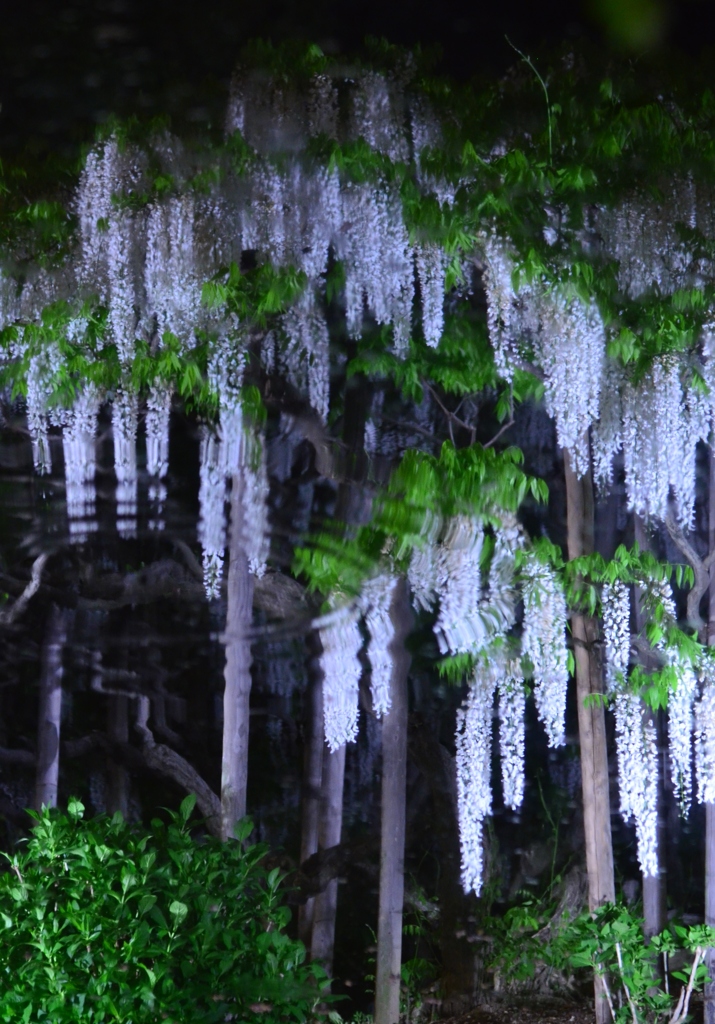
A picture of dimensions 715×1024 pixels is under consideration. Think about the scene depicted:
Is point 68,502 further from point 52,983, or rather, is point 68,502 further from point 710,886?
point 710,886

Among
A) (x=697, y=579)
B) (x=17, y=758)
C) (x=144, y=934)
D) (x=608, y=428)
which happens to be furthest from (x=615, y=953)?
(x=17, y=758)

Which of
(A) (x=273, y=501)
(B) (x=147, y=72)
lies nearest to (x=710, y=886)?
(A) (x=273, y=501)

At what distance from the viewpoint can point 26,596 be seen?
5.93 feet

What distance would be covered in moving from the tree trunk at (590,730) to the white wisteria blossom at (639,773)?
0.03 metres

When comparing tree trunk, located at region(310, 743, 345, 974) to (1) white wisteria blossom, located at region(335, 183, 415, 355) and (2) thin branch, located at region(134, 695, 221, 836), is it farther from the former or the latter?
(1) white wisteria blossom, located at region(335, 183, 415, 355)

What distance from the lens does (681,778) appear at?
162cm

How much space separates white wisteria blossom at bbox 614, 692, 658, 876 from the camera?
158 centimetres

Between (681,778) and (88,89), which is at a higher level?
(88,89)

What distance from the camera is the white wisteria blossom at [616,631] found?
63.8 inches

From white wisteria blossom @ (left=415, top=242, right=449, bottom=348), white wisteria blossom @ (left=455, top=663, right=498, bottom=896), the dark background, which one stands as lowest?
white wisteria blossom @ (left=455, top=663, right=498, bottom=896)

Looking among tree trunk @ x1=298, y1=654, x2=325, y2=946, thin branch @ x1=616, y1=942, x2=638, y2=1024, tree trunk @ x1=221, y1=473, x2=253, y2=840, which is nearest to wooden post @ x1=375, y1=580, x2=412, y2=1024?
tree trunk @ x1=298, y1=654, x2=325, y2=946

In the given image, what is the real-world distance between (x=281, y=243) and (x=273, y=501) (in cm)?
47

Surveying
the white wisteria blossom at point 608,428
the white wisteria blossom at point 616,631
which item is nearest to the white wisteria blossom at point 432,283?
the white wisteria blossom at point 608,428

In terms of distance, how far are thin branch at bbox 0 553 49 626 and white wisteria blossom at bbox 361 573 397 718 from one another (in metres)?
0.62
